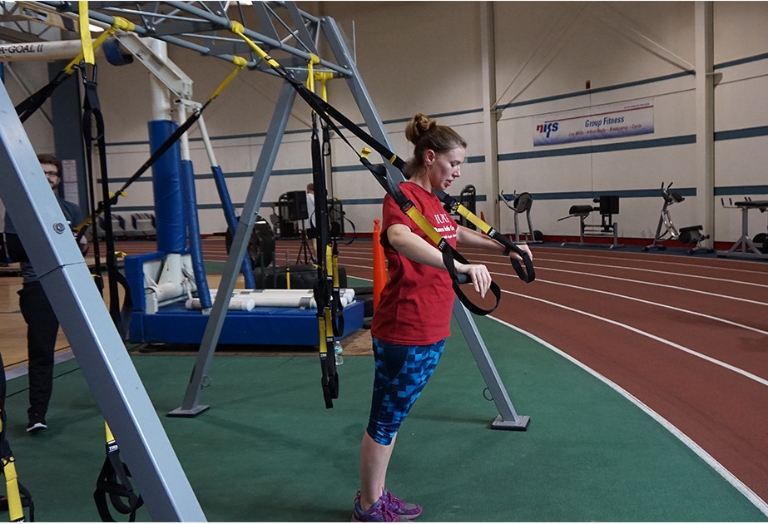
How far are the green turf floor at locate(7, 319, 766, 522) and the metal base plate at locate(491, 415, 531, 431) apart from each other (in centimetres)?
6

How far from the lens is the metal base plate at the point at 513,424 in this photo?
4.38 m

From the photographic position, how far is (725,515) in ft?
10.2

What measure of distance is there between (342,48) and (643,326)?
15.5 ft

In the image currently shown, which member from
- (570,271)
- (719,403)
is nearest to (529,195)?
(570,271)

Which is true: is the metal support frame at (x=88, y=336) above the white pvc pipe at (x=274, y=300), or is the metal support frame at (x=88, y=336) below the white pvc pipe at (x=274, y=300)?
above

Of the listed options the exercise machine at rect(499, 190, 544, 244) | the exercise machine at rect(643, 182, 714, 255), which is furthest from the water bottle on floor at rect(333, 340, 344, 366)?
the exercise machine at rect(499, 190, 544, 244)

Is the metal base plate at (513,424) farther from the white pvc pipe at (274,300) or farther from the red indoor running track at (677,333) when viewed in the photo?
the white pvc pipe at (274,300)

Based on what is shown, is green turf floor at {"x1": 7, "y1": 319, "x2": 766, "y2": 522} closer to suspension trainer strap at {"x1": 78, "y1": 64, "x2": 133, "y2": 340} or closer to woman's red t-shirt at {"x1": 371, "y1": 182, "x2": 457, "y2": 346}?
woman's red t-shirt at {"x1": 371, "y1": 182, "x2": 457, "y2": 346}

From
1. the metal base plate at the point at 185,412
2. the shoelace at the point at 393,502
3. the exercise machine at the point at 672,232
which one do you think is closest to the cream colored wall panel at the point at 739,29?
the exercise machine at the point at 672,232

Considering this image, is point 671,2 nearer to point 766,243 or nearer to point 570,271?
point 766,243

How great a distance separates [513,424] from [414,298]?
194 centimetres

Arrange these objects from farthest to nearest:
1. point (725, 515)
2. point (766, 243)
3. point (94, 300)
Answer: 1. point (766, 243)
2. point (725, 515)
3. point (94, 300)

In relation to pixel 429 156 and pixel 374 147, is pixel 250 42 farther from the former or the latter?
pixel 429 156

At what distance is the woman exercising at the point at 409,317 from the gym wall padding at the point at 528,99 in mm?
11275
